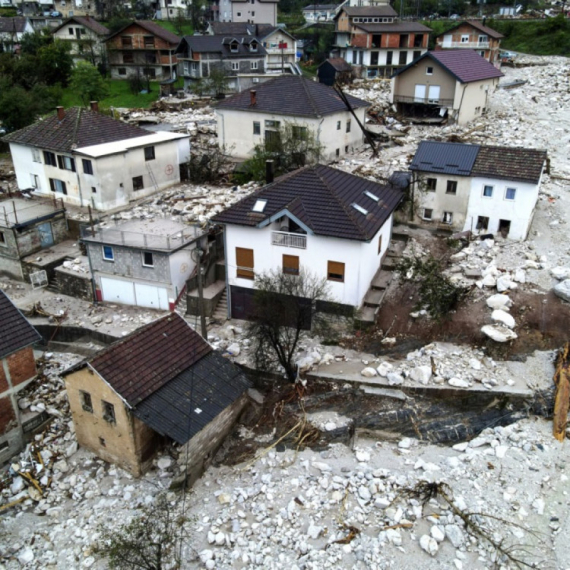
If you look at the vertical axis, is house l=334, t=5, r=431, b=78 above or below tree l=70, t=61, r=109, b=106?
above

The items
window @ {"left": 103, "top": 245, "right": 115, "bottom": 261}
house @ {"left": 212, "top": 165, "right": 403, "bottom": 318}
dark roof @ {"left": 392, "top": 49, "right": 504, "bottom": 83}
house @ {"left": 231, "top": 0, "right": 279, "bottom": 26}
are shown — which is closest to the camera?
house @ {"left": 212, "top": 165, "right": 403, "bottom": 318}

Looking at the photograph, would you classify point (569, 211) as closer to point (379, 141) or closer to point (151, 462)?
point (379, 141)

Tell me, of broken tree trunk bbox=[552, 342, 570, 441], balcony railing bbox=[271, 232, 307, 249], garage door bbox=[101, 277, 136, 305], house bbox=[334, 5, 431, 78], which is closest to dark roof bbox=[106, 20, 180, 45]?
house bbox=[334, 5, 431, 78]

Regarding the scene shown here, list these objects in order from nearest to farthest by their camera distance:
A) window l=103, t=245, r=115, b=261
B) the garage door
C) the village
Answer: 1. the village
2. window l=103, t=245, r=115, b=261
3. the garage door

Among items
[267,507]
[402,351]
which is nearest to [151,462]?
[267,507]

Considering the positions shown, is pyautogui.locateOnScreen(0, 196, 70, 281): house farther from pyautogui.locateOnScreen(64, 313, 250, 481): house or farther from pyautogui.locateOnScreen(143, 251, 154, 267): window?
pyautogui.locateOnScreen(64, 313, 250, 481): house

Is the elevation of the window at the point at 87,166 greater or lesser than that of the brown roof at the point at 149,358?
greater

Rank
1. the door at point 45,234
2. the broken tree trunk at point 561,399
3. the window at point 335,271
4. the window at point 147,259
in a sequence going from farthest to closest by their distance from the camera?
the door at point 45,234, the window at point 147,259, the window at point 335,271, the broken tree trunk at point 561,399

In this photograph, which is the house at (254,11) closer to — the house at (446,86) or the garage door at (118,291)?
the house at (446,86)

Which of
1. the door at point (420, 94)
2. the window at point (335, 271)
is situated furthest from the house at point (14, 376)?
the door at point (420, 94)
